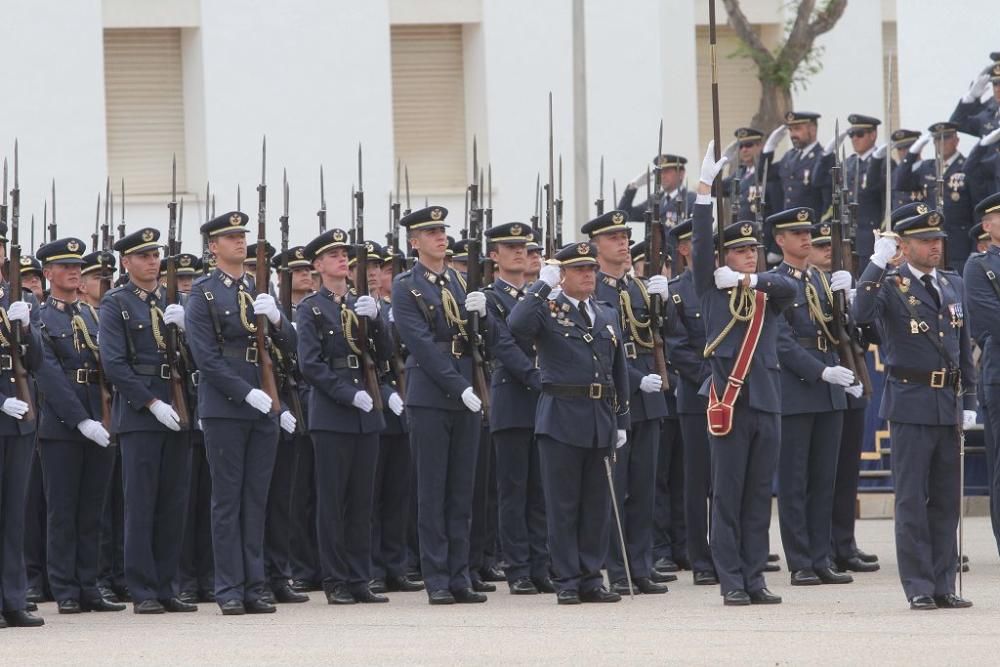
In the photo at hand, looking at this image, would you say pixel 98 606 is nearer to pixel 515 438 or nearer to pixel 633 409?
pixel 515 438

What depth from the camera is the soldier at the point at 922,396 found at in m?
11.0

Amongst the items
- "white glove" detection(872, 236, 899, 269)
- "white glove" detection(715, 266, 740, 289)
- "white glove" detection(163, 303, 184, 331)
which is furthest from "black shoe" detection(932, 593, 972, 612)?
"white glove" detection(163, 303, 184, 331)

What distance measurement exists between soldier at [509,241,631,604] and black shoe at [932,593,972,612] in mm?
1695

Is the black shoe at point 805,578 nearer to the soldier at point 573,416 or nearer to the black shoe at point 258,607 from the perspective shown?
the soldier at point 573,416

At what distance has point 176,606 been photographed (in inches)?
469

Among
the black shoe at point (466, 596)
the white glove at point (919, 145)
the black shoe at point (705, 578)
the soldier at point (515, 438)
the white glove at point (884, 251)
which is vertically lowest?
the black shoe at point (705, 578)

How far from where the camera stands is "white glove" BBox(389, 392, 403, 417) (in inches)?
499

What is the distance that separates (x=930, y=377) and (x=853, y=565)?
8.02 ft

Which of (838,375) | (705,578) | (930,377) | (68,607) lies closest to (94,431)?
(68,607)

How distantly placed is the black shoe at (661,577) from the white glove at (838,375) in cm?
145

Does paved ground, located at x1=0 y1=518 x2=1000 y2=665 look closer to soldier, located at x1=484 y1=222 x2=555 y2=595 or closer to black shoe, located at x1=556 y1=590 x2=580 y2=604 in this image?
black shoe, located at x1=556 y1=590 x2=580 y2=604

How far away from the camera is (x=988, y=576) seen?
12719mm

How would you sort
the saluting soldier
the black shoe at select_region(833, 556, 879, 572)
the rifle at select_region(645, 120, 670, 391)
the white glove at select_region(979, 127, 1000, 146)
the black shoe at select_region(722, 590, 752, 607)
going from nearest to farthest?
the black shoe at select_region(722, 590, 752, 607) < the saluting soldier < the rifle at select_region(645, 120, 670, 391) < the black shoe at select_region(833, 556, 879, 572) < the white glove at select_region(979, 127, 1000, 146)

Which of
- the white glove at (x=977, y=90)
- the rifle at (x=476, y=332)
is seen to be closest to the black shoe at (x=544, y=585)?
the rifle at (x=476, y=332)
